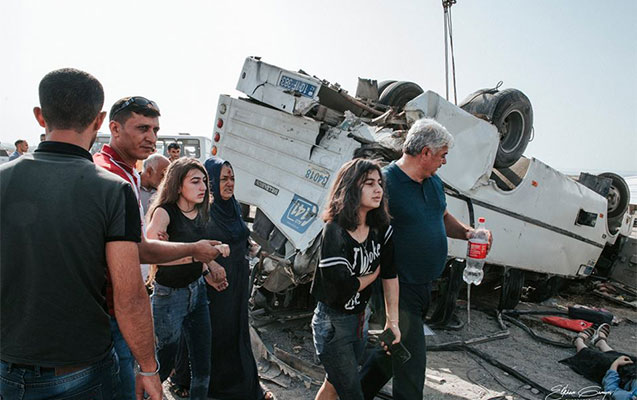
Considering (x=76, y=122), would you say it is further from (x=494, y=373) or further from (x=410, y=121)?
(x=494, y=373)

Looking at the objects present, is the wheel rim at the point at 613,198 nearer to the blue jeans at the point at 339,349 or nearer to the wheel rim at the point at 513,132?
the wheel rim at the point at 513,132

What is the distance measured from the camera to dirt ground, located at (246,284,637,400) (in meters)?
3.17

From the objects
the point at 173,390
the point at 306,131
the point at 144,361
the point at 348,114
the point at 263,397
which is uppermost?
the point at 348,114

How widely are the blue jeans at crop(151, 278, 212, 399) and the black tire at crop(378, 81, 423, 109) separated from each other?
377 centimetres

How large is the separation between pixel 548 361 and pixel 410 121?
8.75 ft

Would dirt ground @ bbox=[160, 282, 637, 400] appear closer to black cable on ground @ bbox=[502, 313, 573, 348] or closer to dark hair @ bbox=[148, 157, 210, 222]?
black cable on ground @ bbox=[502, 313, 573, 348]

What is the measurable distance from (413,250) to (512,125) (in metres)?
3.26

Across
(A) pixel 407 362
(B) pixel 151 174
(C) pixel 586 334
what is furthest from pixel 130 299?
(C) pixel 586 334

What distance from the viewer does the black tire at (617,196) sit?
641cm

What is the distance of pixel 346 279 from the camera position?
2.06 metres

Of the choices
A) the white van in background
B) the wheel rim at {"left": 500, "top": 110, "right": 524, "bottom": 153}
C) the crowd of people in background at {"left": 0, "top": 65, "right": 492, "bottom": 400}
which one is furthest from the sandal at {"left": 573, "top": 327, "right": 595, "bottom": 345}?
the white van in background

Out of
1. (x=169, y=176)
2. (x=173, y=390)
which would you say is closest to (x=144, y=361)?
(x=169, y=176)

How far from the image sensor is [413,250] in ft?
7.95

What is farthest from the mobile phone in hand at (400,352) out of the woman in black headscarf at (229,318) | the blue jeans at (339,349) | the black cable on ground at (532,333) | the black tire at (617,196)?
the black tire at (617,196)
